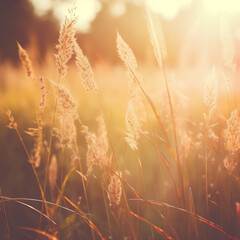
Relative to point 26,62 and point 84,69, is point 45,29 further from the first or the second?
point 84,69

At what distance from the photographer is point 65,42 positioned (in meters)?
0.96

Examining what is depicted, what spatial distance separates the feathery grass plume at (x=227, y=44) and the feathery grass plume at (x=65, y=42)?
0.60 metres

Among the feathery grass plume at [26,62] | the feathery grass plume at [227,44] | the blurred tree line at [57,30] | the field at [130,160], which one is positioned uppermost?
the blurred tree line at [57,30]

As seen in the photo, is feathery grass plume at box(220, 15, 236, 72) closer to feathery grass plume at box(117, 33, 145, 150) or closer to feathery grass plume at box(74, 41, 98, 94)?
feathery grass plume at box(117, 33, 145, 150)

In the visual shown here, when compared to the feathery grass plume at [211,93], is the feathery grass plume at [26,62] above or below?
above

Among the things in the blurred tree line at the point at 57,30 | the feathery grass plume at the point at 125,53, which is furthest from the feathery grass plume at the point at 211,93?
the blurred tree line at the point at 57,30

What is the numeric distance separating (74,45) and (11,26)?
25.4 metres

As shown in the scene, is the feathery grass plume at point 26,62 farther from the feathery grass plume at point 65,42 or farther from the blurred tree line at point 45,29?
the blurred tree line at point 45,29

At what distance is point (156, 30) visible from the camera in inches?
36.6

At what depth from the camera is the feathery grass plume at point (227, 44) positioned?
1162mm

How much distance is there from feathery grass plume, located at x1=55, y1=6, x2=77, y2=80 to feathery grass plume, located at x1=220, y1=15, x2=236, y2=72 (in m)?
0.60

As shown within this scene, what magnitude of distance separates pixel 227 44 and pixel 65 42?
0.65 meters

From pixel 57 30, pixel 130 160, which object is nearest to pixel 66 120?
pixel 130 160

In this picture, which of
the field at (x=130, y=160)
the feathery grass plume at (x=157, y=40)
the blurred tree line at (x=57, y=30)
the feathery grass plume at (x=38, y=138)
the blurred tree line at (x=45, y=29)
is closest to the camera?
the feathery grass plume at (x=157, y=40)
